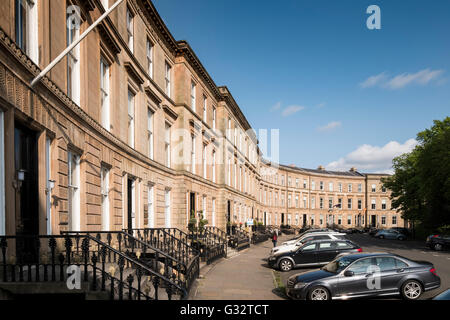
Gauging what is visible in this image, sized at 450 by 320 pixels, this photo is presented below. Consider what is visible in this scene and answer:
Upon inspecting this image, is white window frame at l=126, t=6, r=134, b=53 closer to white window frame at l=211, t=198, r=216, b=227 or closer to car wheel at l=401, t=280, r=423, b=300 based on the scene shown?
car wheel at l=401, t=280, r=423, b=300

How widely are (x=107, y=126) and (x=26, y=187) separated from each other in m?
5.96

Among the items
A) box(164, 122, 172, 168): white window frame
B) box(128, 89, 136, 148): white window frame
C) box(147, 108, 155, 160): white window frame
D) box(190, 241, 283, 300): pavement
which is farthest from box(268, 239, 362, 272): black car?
box(128, 89, 136, 148): white window frame

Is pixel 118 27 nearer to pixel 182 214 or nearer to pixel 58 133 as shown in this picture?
pixel 58 133

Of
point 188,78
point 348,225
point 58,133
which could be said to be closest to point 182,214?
point 188,78

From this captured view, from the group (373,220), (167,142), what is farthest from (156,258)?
(373,220)

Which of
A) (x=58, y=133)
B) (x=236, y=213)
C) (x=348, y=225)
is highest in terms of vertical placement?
(x=58, y=133)

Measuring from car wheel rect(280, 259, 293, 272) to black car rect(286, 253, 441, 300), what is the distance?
6847mm

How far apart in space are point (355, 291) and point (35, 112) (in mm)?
10239

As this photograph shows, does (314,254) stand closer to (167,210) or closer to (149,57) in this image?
(167,210)

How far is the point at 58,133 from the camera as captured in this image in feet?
32.7

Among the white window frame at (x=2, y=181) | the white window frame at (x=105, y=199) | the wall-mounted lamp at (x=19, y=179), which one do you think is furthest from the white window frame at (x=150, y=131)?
the white window frame at (x=2, y=181)

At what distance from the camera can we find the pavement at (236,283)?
483 inches

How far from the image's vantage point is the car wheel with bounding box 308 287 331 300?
10.9 m

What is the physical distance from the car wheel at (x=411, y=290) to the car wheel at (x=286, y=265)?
773 cm
